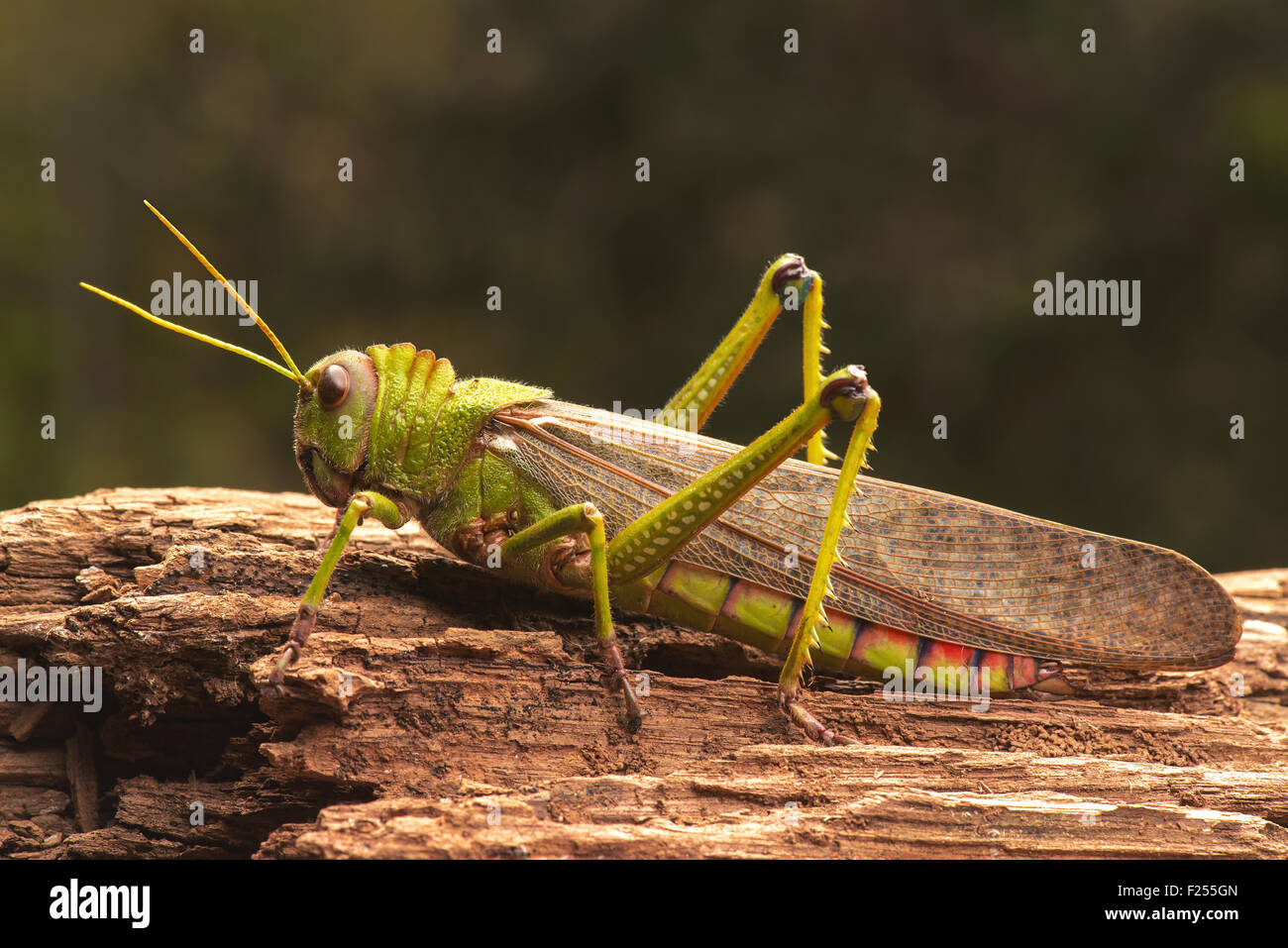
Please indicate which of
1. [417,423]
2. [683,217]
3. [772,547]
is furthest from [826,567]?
[683,217]

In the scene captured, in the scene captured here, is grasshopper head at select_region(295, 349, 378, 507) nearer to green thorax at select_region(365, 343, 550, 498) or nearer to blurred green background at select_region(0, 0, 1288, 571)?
green thorax at select_region(365, 343, 550, 498)

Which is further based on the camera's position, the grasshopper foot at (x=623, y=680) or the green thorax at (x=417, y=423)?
the green thorax at (x=417, y=423)

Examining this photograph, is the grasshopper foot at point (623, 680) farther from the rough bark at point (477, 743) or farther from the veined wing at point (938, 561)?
the veined wing at point (938, 561)

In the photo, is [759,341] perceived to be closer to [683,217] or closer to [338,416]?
[338,416]

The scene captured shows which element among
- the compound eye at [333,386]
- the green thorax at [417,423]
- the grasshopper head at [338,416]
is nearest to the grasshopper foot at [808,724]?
Answer: the green thorax at [417,423]

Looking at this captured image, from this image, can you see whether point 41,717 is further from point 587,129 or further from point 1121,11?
point 1121,11
